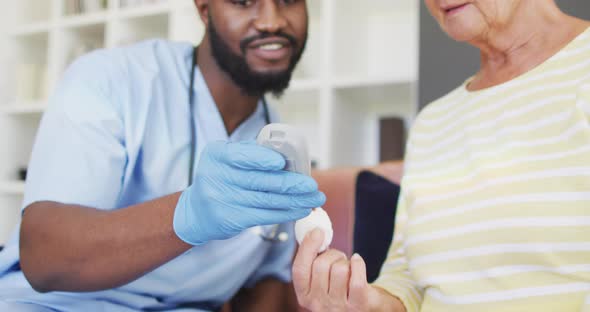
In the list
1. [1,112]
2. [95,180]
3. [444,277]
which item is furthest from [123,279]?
[1,112]

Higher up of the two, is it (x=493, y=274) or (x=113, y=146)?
(x=113, y=146)

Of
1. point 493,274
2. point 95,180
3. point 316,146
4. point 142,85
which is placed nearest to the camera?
point 493,274

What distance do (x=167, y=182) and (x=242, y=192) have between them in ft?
1.24

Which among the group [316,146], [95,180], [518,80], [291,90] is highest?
[518,80]

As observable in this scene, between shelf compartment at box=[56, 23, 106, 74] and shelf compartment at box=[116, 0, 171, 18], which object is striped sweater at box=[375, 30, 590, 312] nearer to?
shelf compartment at box=[116, 0, 171, 18]

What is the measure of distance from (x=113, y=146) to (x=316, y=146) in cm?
151

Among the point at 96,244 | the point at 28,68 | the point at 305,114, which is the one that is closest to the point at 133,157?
the point at 96,244

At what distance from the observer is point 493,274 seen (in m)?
0.69

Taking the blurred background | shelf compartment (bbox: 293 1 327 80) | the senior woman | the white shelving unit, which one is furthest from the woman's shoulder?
shelf compartment (bbox: 293 1 327 80)

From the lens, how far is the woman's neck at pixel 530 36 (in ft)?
2.45

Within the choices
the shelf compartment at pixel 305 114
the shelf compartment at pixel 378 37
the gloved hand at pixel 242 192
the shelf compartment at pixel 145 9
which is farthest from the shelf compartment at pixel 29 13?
the gloved hand at pixel 242 192

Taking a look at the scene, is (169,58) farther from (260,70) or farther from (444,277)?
(444,277)

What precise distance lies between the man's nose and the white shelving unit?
2.87ft

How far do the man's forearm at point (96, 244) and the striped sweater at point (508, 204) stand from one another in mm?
344
